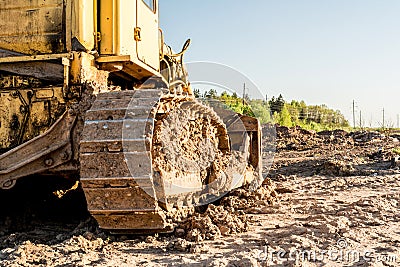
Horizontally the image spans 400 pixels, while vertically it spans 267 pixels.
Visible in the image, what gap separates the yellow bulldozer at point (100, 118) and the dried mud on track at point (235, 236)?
0.79ft

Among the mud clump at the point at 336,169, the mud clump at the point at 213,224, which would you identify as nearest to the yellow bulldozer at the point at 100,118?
the mud clump at the point at 213,224

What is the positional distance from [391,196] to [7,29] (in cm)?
518

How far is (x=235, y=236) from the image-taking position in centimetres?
447

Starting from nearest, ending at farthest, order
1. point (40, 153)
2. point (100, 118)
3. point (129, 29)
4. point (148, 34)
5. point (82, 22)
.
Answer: point (100, 118) → point (40, 153) → point (82, 22) → point (129, 29) → point (148, 34)

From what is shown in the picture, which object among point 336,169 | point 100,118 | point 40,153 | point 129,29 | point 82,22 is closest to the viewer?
point 100,118

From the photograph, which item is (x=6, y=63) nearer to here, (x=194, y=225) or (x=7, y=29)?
(x=7, y=29)

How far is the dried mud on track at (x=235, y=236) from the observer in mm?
3682

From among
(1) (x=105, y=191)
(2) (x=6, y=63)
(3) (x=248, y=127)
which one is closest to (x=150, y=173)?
(1) (x=105, y=191)

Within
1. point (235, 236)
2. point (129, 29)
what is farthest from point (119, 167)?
point (129, 29)

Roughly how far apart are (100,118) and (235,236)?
160cm

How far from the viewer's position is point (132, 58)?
200 inches

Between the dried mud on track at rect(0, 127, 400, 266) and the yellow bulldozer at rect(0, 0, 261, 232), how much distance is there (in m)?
0.24

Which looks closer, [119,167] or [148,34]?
[119,167]

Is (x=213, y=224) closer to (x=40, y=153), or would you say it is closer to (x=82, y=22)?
(x=40, y=153)
